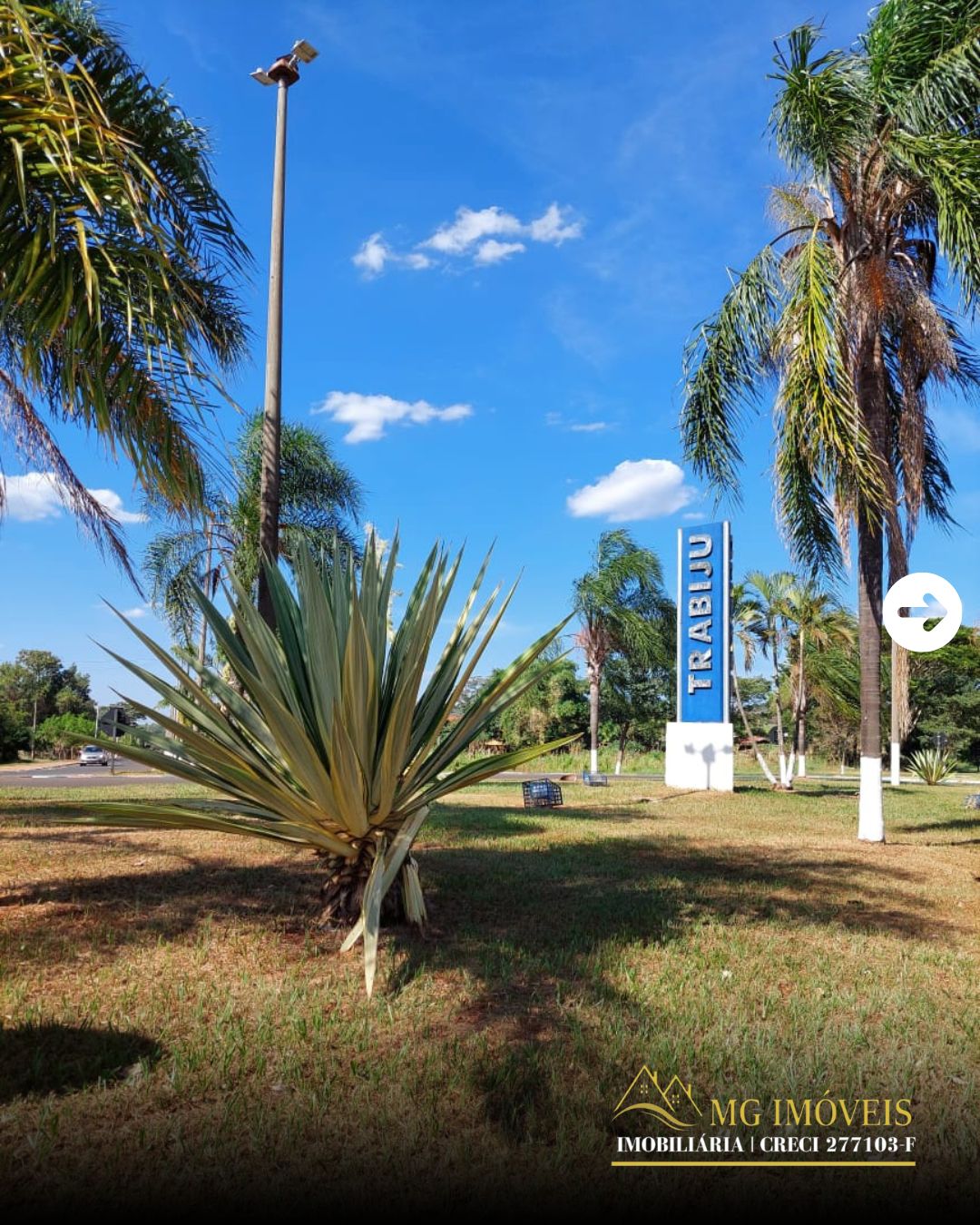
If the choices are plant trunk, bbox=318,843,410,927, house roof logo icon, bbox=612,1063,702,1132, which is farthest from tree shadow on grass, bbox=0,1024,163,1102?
house roof logo icon, bbox=612,1063,702,1132

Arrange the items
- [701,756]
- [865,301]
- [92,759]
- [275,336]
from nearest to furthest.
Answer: [275,336]
[865,301]
[701,756]
[92,759]

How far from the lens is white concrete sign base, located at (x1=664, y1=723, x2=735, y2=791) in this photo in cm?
2056

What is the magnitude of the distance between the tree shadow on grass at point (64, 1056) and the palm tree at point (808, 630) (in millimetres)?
26647

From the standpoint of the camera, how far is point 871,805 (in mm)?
11352

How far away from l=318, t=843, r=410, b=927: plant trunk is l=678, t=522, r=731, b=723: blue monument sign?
16715 mm

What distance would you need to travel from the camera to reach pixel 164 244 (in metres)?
4.99

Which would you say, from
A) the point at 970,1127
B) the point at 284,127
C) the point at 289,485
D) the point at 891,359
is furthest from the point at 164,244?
the point at 289,485

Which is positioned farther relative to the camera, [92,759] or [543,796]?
[92,759]

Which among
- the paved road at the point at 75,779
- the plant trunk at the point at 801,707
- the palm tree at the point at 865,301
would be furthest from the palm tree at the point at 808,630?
the paved road at the point at 75,779

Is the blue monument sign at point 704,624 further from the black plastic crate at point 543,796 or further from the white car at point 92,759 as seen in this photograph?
the white car at point 92,759

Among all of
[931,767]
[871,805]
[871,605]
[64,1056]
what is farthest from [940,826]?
[931,767]

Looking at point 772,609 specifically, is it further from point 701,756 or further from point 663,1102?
point 663,1102

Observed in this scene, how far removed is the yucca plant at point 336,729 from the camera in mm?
4496

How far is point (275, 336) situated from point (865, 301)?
25.1 feet
